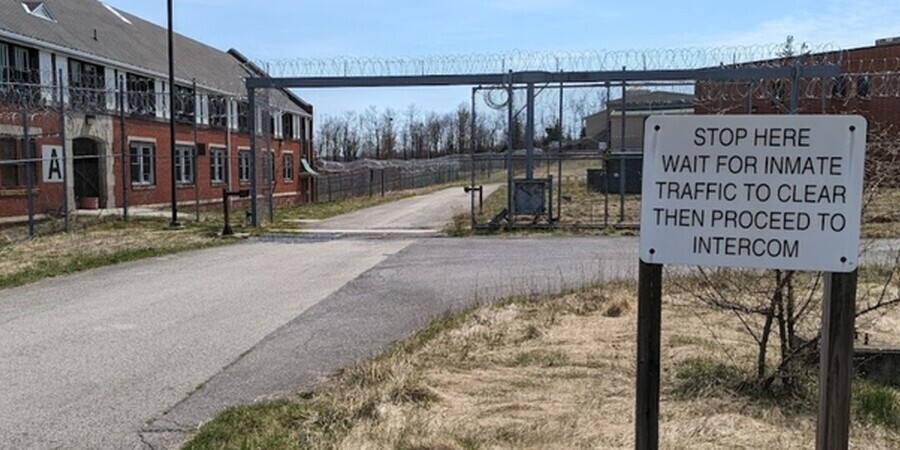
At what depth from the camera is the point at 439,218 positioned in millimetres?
23266

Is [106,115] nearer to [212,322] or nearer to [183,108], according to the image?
[183,108]

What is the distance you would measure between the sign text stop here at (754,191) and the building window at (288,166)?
38.8 m

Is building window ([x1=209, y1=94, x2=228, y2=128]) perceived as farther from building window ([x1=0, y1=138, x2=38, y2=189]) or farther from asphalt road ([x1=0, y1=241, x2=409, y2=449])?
asphalt road ([x1=0, y1=241, x2=409, y2=449])

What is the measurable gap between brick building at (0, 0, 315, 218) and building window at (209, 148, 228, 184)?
0.06 meters

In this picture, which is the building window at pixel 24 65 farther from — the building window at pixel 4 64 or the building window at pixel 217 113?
the building window at pixel 217 113

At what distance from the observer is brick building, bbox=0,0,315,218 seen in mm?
20453

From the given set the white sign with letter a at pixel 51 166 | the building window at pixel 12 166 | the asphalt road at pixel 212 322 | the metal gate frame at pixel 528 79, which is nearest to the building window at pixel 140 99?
the building window at pixel 12 166

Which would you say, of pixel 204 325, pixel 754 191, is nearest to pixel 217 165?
pixel 204 325

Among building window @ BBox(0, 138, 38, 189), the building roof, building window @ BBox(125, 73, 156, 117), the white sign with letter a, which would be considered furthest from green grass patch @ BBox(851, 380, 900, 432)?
building window @ BBox(125, 73, 156, 117)

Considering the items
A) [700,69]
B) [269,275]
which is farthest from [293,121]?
[269,275]

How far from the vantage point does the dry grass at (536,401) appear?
160 inches

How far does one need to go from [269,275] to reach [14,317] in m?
3.73

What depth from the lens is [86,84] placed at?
2550 cm

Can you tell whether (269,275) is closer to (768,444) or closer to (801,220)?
(768,444)
